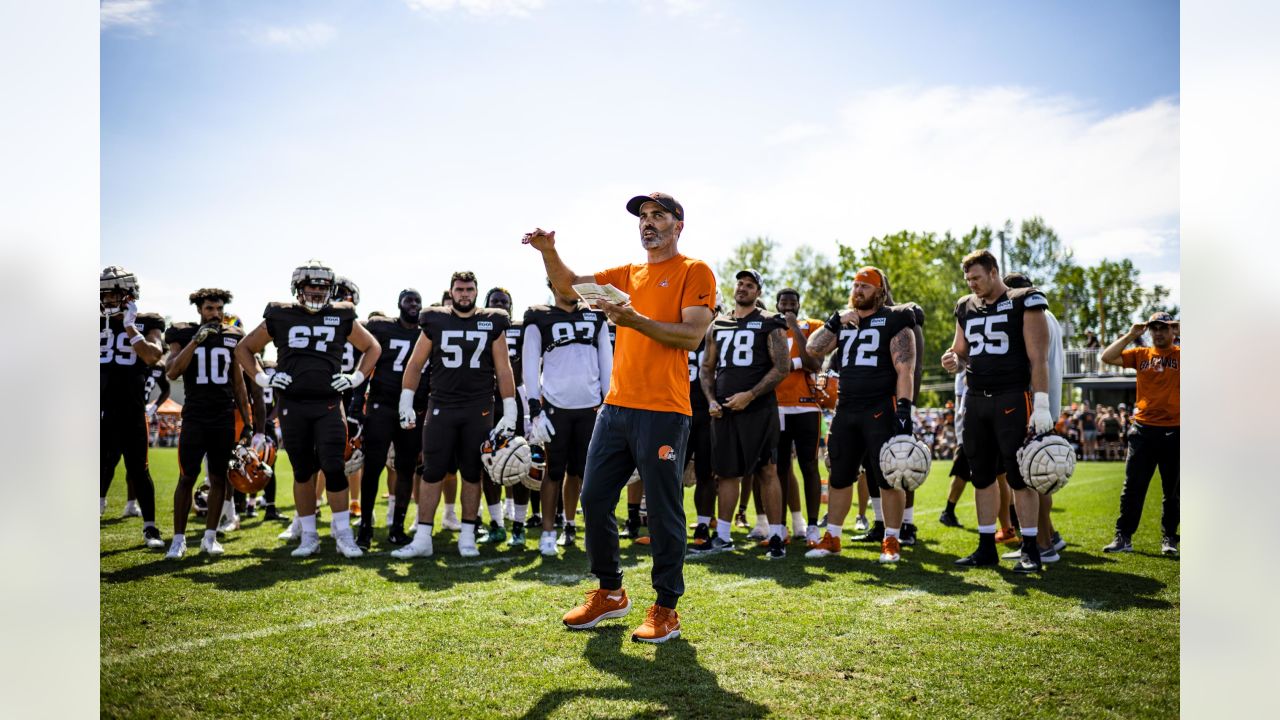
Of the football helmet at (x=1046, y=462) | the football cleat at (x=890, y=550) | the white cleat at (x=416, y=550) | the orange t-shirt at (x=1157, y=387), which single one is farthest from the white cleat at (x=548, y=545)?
the orange t-shirt at (x=1157, y=387)

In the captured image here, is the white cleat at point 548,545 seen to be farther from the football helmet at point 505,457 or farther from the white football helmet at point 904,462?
the white football helmet at point 904,462

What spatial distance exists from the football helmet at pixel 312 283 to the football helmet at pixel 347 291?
983mm

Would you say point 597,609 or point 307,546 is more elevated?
point 597,609

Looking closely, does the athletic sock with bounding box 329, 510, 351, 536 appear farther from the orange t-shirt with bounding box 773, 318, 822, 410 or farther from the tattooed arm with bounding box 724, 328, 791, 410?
the orange t-shirt with bounding box 773, 318, 822, 410

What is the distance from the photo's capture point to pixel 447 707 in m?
3.46

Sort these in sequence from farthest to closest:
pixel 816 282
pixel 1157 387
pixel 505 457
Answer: pixel 816 282 → pixel 1157 387 → pixel 505 457

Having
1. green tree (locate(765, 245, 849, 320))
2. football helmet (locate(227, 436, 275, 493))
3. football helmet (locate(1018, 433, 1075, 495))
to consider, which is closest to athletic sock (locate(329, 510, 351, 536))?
football helmet (locate(227, 436, 275, 493))

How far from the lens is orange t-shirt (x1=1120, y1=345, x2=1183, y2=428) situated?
7.97m

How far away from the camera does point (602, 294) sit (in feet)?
14.0

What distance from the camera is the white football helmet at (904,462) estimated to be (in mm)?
6684

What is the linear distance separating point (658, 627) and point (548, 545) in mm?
3078

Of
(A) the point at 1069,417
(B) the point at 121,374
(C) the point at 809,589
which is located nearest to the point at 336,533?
(B) the point at 121,374

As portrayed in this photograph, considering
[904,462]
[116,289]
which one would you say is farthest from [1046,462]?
[116,289]

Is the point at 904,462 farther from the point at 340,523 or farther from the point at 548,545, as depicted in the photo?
the point at 340,523
